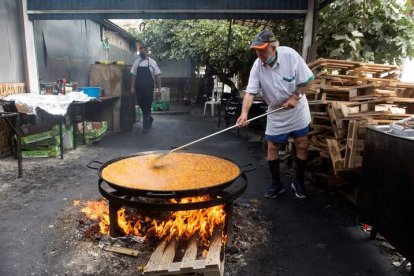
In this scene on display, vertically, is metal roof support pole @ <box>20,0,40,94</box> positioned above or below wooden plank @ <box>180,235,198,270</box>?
above

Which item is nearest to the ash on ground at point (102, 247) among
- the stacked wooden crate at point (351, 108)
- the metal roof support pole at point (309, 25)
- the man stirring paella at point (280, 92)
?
the man stirring paella at point (280, 92)

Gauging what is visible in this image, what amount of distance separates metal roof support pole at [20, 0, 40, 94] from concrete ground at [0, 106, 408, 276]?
2.21 metres

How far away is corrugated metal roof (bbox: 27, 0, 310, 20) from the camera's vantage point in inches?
269

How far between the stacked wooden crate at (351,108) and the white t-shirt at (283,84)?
0.48 m

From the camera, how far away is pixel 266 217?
3.69 m

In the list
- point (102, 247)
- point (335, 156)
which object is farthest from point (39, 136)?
point (335, 156)

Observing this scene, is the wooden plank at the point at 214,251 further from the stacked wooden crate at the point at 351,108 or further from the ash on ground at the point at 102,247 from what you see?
the stacked wooden crate at the point at 351,108

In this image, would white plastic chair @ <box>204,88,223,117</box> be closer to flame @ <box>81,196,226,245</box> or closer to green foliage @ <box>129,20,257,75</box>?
green foliage @ <box>129,20,257,75</box>

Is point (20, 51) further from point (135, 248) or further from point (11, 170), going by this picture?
point (135, 248)

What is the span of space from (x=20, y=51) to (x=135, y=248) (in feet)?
20.6

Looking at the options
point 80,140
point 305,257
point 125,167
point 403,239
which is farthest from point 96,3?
point 403,239

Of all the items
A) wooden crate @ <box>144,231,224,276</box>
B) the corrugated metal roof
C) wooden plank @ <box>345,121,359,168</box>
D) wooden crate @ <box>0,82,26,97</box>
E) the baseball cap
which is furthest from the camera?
the corrugated metal roof

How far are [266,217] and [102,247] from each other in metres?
1.87

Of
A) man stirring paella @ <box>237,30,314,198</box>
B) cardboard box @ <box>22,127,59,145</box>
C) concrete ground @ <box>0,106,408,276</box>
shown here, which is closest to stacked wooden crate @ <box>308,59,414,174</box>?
man stirring paella @ <box>237,30,314,198</box>
